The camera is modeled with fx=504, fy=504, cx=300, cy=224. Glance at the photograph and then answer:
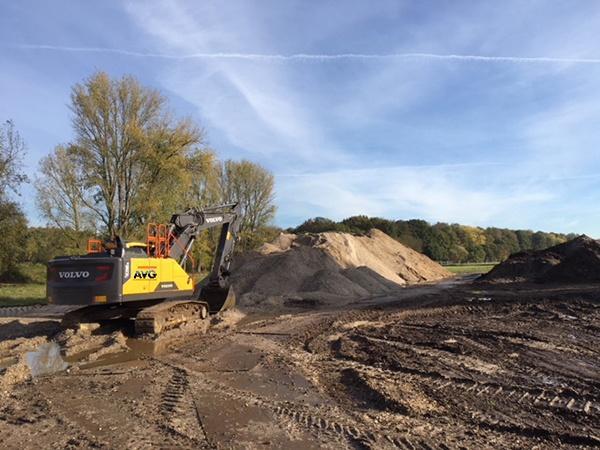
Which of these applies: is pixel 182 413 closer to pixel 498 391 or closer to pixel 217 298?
pixel 498 391

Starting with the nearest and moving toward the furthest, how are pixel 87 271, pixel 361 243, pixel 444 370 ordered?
pixel 444 370, pixel 87 271, pixel 361 243

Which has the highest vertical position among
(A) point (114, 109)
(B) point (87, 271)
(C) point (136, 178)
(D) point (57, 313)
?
(A) point (114, 109)

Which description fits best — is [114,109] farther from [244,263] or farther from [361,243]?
[361,243]

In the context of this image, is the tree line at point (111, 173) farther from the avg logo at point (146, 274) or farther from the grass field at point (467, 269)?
the grass field at point (467, 269)

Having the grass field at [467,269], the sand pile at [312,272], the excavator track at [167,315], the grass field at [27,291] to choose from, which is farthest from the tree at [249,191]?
the excavator track at [167,315]

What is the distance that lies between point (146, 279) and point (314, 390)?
569cm

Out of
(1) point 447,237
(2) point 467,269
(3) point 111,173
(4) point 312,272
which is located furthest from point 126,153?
(1) point 447,237

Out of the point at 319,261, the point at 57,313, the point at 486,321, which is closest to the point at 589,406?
the point at 486,321

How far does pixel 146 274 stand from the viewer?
1110 centimetres

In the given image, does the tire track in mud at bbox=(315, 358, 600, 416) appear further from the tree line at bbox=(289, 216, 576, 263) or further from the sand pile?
the tree line at bbox=(289, 216, 576, 263)

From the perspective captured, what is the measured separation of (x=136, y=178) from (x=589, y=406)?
80.9ft

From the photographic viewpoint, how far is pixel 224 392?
664 cm

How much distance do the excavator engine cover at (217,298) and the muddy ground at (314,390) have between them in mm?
1986

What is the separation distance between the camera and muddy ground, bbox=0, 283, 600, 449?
16.2 ft
